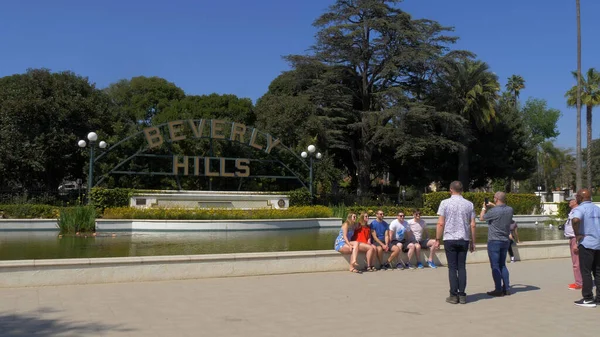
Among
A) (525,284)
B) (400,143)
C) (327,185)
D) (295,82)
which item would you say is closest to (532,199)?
(400,143)

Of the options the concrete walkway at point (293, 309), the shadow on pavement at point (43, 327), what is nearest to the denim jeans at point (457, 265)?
the concrete walkway at point (293, 309)

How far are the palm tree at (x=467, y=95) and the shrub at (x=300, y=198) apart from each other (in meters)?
12.5

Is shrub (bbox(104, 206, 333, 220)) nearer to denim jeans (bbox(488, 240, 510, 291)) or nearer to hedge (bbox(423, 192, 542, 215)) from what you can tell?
hedge (bbox(423, 192, 542, 215))

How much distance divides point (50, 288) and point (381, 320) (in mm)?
5020

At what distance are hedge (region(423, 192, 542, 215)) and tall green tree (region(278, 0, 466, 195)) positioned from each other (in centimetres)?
592

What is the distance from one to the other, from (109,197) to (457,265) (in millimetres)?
21810

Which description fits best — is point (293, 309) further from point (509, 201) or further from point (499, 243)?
point (509, 201)

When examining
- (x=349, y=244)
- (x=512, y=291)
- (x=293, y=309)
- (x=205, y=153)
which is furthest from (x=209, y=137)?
(x=293, y=309)

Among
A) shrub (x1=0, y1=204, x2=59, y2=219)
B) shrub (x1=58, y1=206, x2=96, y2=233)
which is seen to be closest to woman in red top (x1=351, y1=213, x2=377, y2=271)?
shrub (x1=58, y1=206, x2=96, y2=233)

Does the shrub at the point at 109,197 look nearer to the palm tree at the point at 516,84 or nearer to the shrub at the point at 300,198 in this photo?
the shrub at the point at 300,198

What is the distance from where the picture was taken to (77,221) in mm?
19000

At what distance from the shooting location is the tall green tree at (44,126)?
30.1 m

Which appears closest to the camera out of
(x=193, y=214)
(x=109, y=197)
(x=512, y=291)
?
(x=512, y=291)

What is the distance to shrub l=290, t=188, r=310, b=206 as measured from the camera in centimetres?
3047
